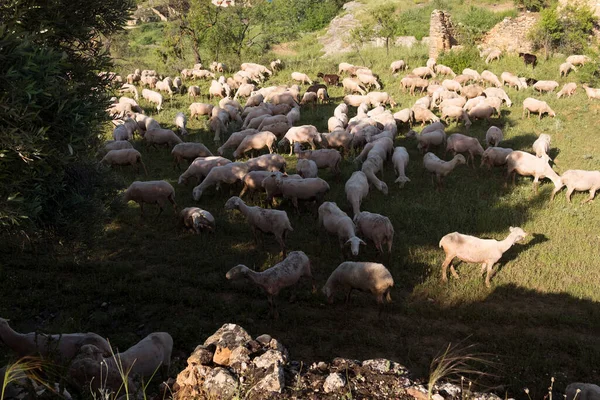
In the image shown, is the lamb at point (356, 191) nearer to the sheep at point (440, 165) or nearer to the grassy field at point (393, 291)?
the grassy field at point (393, 291)

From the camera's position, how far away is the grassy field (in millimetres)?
7723

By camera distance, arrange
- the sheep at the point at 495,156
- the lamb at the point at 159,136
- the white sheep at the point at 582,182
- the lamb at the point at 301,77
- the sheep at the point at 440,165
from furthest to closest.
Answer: the lamb at the point at 301,77 < the lamb at the point at 159,136 < the sheep at the point at 495,156 < the sheep at the point at 440,165 < the white sheep at the point at 582,182

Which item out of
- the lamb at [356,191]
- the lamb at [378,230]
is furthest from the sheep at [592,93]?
the lamb at [378,230]

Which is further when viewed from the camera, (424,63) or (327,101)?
(424,63)

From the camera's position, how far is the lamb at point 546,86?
23.8 m

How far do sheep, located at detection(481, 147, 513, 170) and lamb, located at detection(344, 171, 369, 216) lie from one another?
4.51 meters

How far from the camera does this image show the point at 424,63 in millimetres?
31188

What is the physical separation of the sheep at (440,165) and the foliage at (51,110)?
9614mm

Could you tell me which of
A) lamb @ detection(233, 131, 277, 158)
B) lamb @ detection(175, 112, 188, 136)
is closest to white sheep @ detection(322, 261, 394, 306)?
lamb @ detection(233, 131, 277, 158)

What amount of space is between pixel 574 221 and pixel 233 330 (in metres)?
10.7

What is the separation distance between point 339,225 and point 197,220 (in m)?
3.59

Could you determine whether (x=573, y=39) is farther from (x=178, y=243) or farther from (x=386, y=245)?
(x=178, y=243)

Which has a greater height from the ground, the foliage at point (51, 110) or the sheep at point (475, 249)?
the foliage at point (51, 110)

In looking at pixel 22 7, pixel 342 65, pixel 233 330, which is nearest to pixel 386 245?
pixel 233 330
